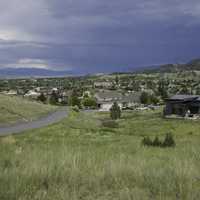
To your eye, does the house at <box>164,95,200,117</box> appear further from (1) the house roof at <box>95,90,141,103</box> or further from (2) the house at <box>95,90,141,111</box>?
(1) the house roof at <box>95,90,141,103</box>

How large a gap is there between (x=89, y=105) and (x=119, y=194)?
12885 centimetres

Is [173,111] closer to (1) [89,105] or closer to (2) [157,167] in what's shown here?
(1) [89,105]

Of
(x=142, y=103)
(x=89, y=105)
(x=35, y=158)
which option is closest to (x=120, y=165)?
(x=35, y=158)

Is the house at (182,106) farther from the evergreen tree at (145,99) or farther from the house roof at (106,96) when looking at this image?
the house roof at (106,96)

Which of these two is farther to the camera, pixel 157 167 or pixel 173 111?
pixel 173 111


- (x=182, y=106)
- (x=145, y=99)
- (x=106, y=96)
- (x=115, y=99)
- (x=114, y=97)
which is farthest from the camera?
(x=114, y=97)

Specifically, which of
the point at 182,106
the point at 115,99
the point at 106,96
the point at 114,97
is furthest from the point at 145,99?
the point at 182,106

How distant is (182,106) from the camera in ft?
295

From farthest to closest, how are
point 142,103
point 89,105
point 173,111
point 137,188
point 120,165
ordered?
point 142,103 < point 89,105 < point 173,111 < point 120,165 < point 137,188

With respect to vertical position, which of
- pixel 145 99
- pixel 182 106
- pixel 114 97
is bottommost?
pixel 114 97

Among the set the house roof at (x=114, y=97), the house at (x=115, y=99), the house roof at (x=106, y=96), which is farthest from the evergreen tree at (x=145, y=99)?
the house roof at (x=106, y=96)

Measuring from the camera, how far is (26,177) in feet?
23.2

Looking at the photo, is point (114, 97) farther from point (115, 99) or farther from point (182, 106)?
point (182, 106)

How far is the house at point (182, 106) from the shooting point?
88.8 m
